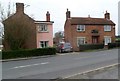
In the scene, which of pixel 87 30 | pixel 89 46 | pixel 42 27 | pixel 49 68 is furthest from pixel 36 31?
pixel 49 68

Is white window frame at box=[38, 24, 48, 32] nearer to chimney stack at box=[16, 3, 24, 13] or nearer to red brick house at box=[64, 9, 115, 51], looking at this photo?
chimney stack at box=[16, 3, 24, 13]

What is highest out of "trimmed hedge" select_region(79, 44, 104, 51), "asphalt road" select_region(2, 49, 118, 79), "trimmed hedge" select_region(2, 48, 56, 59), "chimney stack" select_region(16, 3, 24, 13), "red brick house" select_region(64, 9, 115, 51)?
"chimney stack" select_region(16, 3, 24, 13)

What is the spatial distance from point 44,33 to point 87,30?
40.0ft

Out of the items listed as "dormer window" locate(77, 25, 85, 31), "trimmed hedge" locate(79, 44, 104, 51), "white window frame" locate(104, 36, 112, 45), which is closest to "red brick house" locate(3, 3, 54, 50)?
"trimmed hedge" locate(79, 44, 104, 51)

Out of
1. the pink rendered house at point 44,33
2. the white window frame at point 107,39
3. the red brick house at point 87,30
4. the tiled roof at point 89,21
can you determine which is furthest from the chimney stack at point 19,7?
the white window frame at point 107,39

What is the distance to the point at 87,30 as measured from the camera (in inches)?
2442

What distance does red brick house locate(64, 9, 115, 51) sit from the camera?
199ft

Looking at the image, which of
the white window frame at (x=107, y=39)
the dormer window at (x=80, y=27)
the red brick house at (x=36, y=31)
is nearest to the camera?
the red brick house at (x=36, y=31)

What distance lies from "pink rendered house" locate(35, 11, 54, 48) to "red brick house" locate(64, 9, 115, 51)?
7653mm

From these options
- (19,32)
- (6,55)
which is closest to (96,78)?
(6,55)

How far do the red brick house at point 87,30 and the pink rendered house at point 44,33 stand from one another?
7653mm

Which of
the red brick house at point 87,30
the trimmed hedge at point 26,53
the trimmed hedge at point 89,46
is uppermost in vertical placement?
the red brick house at point 87,30

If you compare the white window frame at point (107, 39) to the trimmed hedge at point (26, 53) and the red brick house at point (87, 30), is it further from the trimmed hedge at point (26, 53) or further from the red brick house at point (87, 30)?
the trimmed hedge at point (26, 53)

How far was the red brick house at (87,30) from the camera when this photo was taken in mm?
60522
